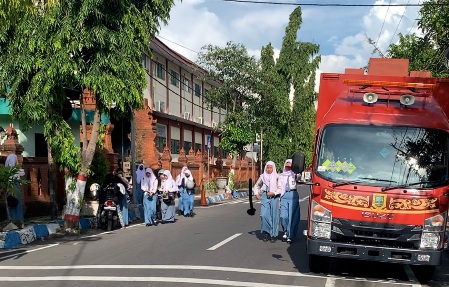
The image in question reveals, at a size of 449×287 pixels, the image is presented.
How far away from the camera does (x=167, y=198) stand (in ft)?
53.3

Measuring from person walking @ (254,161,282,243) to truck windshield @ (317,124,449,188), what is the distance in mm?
3693

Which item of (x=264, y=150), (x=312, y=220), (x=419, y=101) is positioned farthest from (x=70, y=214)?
(x=264, y=150)

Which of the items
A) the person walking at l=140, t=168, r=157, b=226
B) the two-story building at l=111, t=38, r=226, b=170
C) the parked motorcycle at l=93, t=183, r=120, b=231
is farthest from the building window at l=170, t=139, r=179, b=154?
the parked motorcycle at l=93, t=183, r=120, b=231

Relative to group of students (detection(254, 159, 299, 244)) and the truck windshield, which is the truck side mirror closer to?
the truck windshield

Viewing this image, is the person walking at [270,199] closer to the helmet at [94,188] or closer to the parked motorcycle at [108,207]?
the parked motorcycle at [108,207]

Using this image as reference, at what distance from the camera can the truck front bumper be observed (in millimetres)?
7293

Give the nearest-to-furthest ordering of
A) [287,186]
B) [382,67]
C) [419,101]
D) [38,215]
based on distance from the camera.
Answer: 1. [419,101]
2. [382,67]
3. [287,186]
4. [38,215]

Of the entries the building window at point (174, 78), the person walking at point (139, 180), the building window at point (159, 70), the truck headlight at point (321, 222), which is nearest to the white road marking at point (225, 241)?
the truck headlight at point (321, 222)

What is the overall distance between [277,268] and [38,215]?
10.9 m

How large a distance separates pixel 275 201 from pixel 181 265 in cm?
358

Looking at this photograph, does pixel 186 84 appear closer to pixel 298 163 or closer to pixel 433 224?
pixel 298 163

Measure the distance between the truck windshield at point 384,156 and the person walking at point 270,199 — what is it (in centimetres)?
369

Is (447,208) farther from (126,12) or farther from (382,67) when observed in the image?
(126,12)

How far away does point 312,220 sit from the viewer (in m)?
7.77
